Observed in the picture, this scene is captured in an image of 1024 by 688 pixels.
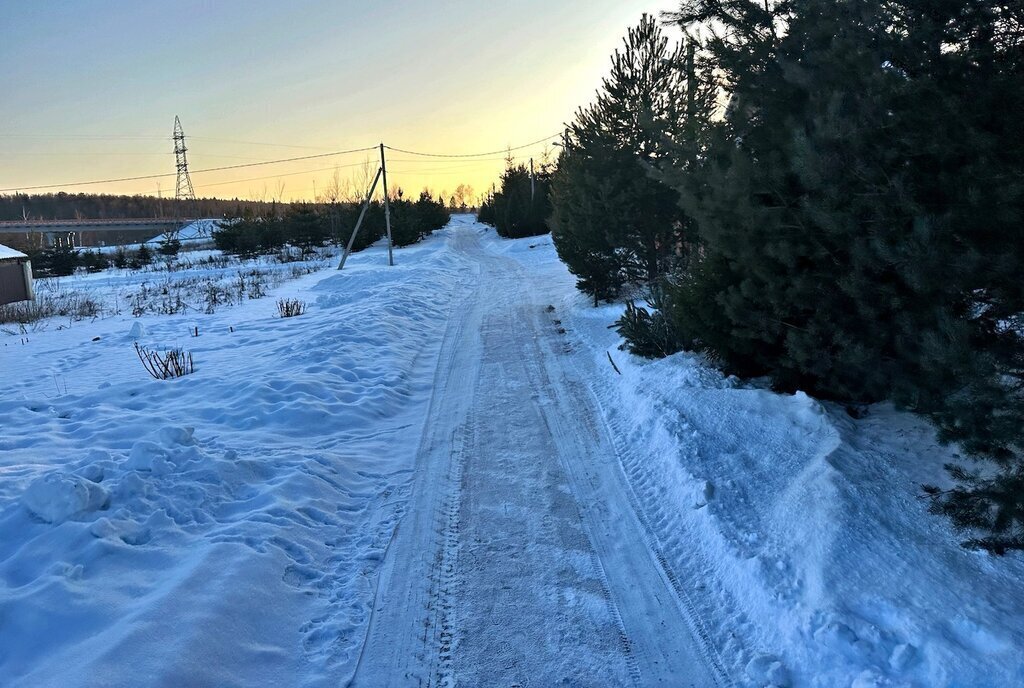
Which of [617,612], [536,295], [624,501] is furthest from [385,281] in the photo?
[617,612]

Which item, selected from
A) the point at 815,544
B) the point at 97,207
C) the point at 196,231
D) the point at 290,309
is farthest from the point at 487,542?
the point at 97,207

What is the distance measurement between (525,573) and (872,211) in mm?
3298

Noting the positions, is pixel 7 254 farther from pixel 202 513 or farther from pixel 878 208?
pixel 878 208

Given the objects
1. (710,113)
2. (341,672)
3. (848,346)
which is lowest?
(341,672)

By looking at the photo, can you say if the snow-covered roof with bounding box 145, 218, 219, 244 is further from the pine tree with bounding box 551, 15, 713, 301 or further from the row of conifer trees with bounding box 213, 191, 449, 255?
the pine tree with bounding box 551, 15, 713, 301

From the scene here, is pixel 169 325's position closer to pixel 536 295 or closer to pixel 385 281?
pixel 385 281

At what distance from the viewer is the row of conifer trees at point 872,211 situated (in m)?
3.01

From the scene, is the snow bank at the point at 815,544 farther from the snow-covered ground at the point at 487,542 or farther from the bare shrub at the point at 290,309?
the bare shrub at the point at 290,309

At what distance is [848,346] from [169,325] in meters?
13.4

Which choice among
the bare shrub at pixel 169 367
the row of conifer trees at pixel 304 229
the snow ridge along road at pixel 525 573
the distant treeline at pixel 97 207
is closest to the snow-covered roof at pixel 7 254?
the row of conifer trees at pixel 304 229

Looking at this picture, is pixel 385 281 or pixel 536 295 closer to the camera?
pixel 536 295

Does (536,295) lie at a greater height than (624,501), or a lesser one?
greater

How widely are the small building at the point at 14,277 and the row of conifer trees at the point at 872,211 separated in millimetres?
28207

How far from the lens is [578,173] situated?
41.8 ft
